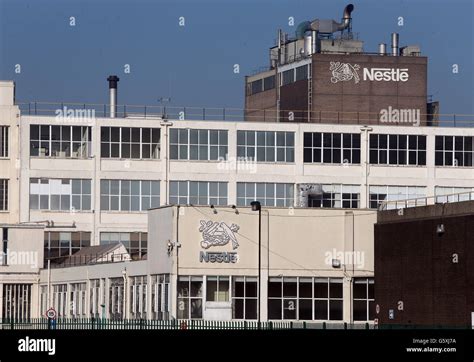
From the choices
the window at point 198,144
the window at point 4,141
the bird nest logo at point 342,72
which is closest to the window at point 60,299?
the window at point 4,141

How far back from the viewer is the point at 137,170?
119000 mm

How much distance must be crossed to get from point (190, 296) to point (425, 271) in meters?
15.4

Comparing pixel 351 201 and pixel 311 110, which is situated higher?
pixel 311 110

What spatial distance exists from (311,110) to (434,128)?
16631mm

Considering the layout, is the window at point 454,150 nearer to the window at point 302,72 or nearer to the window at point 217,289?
the window at point 302,72

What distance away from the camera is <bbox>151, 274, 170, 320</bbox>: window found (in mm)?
92375

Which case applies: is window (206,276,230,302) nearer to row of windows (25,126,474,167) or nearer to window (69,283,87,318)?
window (69,283,87,318)

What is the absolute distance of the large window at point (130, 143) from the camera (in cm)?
11895

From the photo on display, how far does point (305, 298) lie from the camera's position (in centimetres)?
9419

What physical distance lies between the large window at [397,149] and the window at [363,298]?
27177 mm

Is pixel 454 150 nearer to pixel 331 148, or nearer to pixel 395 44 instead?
pixel 331 148
